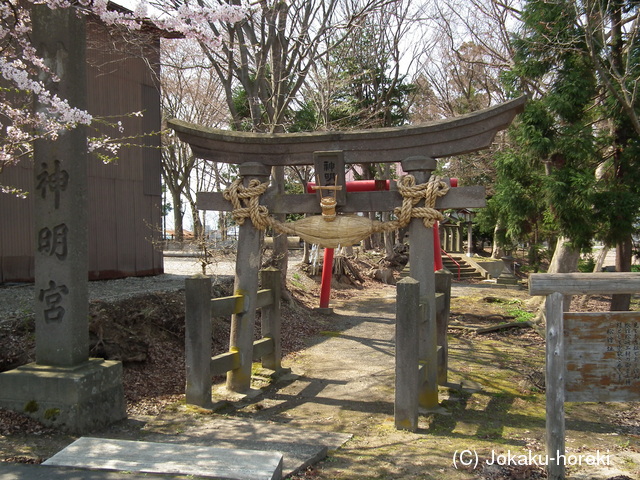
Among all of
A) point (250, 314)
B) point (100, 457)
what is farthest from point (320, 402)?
point (100, 457)

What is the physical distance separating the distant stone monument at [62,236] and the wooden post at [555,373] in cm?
398

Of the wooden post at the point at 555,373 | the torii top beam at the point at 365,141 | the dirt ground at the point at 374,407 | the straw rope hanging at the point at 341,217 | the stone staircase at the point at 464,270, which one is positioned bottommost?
the dirt ground at the point at 374,407

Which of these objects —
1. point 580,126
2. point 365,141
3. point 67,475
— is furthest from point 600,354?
point 580,126

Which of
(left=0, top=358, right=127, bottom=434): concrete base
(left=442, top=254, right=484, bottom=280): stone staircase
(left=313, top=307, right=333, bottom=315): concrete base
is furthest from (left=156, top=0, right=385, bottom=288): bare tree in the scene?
(left=442, top=254, right=484, bottom=280): stone staircase

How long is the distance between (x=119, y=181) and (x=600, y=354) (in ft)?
33.9

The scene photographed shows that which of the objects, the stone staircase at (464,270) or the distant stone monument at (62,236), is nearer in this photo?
the distant stone monument at (62,236)

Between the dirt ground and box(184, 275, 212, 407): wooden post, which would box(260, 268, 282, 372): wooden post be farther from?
box(184, 275, 212, 407): wooden post

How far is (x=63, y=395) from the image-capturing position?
15.7 feet

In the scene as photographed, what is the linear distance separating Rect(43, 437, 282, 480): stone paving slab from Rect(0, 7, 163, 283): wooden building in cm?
689

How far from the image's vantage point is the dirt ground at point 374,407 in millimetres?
4391

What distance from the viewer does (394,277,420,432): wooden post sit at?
5.66 metres

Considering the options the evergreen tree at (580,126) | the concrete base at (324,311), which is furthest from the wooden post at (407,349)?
the concrete base at (324,311)

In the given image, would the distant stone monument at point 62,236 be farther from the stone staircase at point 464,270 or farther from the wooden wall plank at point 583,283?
the stone staircase at point 464,270

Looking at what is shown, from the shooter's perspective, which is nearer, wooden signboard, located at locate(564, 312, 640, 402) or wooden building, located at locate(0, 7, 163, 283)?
wooden signboard, located at locate(564, 312, 640, 402)
